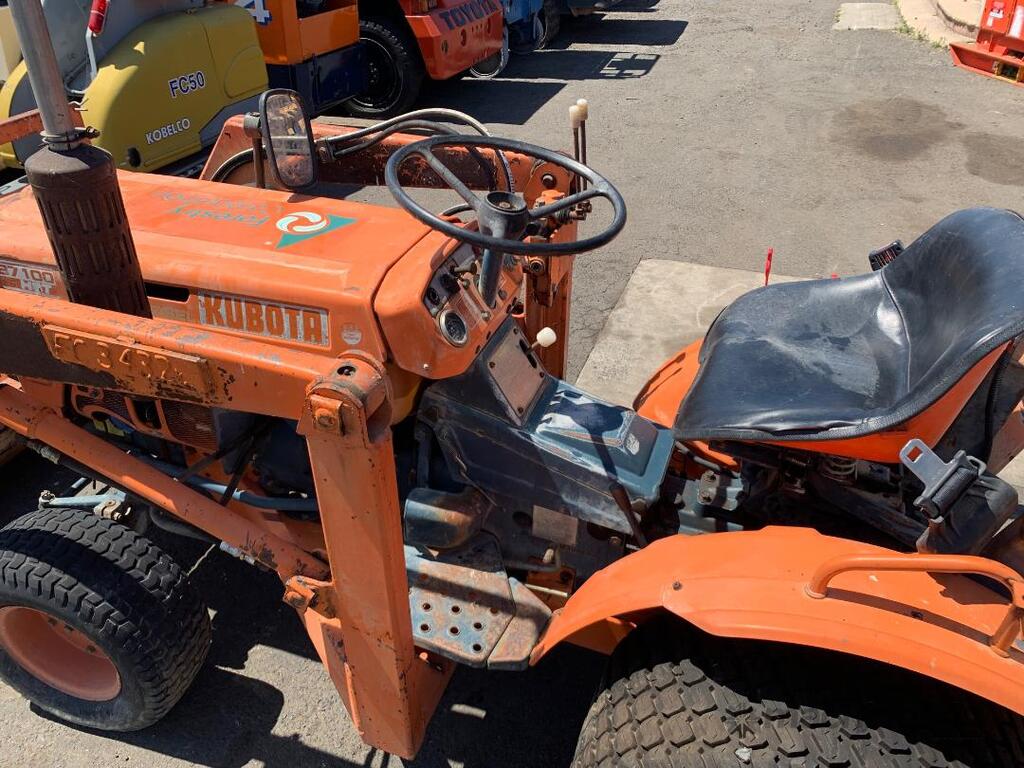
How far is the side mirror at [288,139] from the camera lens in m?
2.30

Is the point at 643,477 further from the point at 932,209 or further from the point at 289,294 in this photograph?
the point at 932,209

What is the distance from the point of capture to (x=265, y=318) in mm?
2035

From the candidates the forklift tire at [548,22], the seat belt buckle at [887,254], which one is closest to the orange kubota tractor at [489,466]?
the seat belt buckle at [887,254]

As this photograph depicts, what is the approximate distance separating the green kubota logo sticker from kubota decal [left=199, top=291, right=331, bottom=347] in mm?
197

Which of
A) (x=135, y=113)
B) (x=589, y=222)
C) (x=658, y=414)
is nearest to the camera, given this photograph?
(x=658, y=414)

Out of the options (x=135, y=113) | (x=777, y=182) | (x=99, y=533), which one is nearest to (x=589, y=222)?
(x=777, y=182)

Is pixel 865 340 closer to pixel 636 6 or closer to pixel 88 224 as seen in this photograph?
pixel 88 224

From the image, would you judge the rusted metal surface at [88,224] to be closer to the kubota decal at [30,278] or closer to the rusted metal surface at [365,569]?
the kubota decal at [30,278]

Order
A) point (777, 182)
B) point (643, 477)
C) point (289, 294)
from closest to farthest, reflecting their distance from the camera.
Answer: point (289, 294) → point (643, 477) → point (777, 182)

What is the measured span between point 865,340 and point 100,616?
2.13 metres

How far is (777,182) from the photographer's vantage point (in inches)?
256

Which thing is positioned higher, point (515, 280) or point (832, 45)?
point (515, 280)

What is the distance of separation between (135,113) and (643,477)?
377 centimetres

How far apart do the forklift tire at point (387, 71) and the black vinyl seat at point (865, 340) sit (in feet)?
19.7
